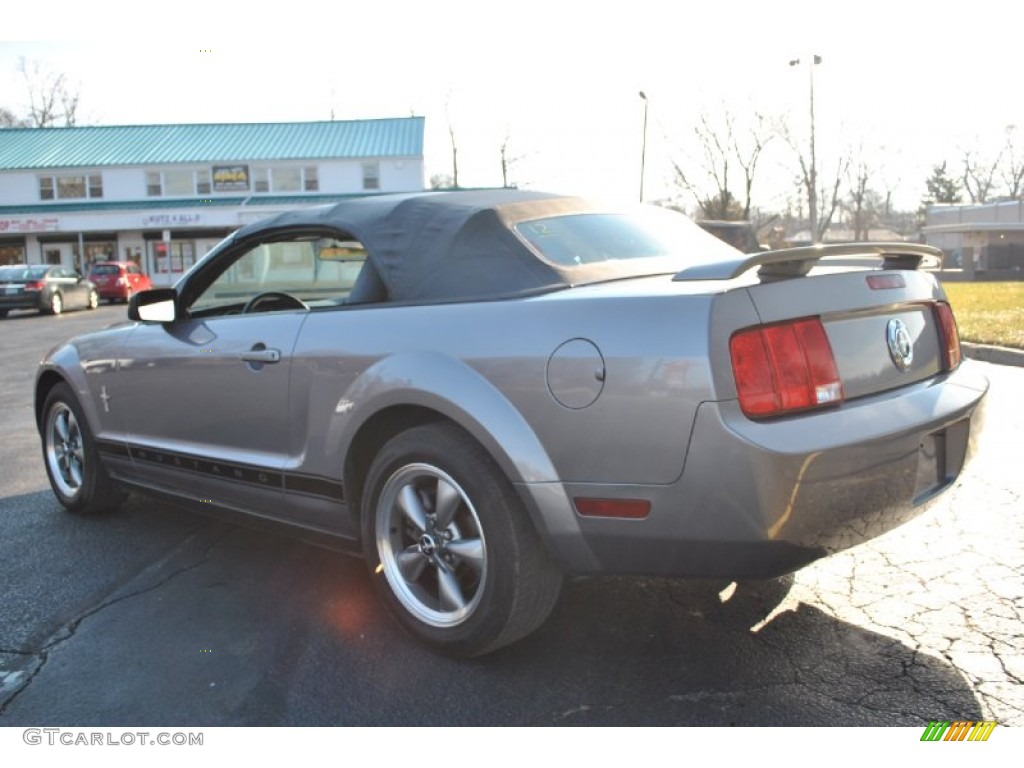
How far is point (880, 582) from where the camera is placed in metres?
3.49

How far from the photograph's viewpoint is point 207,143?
140 ft

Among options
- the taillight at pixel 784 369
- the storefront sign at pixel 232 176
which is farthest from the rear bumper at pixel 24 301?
the taillight at pixel 784 369

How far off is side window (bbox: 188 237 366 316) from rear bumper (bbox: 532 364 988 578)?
1853 mm

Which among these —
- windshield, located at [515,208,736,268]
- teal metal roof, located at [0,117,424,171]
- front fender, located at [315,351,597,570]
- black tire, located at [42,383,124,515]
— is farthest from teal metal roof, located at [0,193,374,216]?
front fender, located at [315,351,597,570]

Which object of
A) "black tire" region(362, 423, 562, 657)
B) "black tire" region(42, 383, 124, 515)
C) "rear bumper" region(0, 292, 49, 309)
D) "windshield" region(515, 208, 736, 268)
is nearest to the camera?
"black tire" region(362, 423, 562, 657)

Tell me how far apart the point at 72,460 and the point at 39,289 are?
22.1 m

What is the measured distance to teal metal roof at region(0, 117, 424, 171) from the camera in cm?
4066

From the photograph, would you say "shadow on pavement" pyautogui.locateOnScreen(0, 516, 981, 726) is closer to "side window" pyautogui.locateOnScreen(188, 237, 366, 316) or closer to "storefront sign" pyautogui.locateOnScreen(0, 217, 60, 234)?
"side window" pyautogui.locateOnScreen(188, 237, 366, 316)

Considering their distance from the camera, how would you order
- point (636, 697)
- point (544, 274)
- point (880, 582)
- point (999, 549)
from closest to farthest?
1. point (636, 697)
2. point (544, 274)
3. point (880, 582)
4. point (999, 549)

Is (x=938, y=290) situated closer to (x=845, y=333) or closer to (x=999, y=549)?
(x=845, y=333)

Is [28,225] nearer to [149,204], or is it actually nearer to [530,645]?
[149,204]

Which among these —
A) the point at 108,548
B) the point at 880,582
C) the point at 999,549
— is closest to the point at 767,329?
the point at 880,582

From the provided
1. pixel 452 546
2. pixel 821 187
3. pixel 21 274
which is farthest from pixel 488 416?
pixel 821 187
